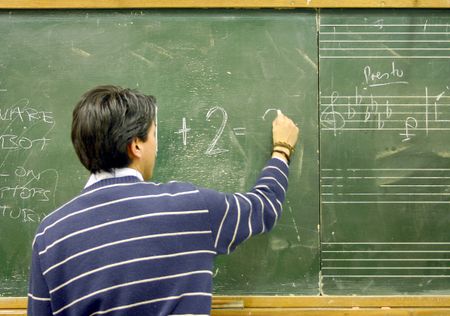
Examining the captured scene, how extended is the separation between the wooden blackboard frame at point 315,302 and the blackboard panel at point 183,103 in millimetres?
36

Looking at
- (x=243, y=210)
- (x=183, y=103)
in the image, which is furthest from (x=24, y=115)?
(x=243, y=210)

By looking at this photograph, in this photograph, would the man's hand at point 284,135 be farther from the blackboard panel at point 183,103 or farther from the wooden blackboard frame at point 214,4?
the wooden blackboard frame at point 214,4

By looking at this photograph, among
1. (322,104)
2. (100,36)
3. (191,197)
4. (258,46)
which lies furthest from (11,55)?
(322,104)

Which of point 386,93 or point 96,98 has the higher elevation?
point 386,93

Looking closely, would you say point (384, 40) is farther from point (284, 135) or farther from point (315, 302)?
point (315, 302)

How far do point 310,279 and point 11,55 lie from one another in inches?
59.1

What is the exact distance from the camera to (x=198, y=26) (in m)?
1.83

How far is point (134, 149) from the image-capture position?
4.13 feet

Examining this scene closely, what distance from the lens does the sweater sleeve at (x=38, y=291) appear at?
1.22 metres

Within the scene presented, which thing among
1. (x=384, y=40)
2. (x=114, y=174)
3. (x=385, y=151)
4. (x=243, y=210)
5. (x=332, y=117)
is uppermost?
(x=384, y=40)

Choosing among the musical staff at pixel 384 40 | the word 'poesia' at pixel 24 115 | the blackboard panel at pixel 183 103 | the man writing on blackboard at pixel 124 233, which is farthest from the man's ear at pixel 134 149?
the musical staff at pixel 384 40

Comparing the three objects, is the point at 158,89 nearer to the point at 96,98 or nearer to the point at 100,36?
the point at 100,36

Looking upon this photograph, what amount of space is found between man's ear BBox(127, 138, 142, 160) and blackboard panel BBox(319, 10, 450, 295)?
2.72 ft

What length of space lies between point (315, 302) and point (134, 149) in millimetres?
1001
